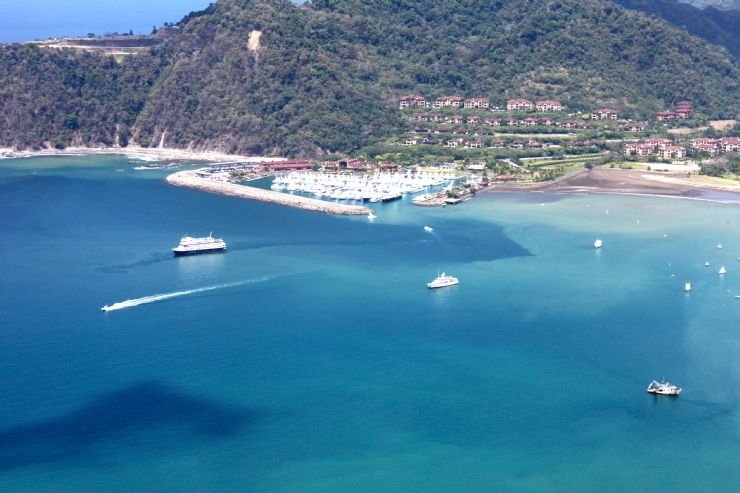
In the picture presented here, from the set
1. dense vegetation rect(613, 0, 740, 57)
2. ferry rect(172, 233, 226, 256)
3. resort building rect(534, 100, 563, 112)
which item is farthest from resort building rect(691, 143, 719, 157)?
ferry rect(172, 233, 226, 256)

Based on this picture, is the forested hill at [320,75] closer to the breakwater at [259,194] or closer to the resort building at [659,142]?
the resort building at [659,142]

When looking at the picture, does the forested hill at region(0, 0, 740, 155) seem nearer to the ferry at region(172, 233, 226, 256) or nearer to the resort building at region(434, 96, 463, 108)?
the resort building at region(434, 96, 463, 108)

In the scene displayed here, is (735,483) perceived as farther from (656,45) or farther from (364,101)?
(656,45)

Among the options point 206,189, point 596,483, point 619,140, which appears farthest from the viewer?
point 619,140

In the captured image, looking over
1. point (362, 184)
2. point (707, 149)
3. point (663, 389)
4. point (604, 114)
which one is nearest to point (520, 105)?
point (604, 114)

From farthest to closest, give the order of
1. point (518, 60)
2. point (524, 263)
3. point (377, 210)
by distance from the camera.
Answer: point (518, 60) → point (377, 210) → point (524, 263)

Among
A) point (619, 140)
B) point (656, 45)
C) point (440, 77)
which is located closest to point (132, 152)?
point (440, 77)

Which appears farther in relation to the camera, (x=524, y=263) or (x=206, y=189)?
(x=206, y=189)
